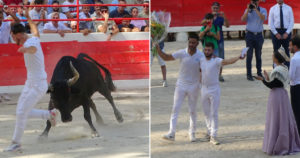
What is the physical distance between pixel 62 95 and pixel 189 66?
166 centimetres

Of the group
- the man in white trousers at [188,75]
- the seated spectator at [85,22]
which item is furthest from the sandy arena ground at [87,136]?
the seated spectator at [85,22]

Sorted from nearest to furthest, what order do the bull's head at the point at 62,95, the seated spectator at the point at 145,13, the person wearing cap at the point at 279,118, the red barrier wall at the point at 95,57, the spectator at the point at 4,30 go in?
the person wearing cap at the point at 279,118 < the bull's head at the point at 62,95 < the spectator at the point at 4,30 < the red barrier wall at the point at 95,57 < the seated spectator at the point at 145,13

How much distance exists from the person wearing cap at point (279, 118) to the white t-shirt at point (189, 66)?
77cm

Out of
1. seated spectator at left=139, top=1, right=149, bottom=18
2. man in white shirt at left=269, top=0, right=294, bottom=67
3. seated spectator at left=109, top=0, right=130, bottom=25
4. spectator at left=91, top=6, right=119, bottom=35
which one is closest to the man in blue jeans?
man in white shirt at left=269, top=0, right=294, bottom=67

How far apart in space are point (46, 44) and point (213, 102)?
472 cm

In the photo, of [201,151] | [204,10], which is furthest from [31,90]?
[204,10]

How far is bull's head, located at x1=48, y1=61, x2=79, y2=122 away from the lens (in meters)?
7.04

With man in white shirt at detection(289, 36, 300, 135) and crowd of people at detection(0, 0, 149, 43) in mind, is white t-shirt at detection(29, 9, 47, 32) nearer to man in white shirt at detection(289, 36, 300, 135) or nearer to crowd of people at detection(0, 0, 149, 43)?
crowd of people at detection(0, 0, 149, 43)

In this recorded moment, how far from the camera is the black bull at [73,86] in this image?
7.09 m

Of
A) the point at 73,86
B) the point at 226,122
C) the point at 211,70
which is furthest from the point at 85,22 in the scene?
the point at 211,70

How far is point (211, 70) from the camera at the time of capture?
6.39 m

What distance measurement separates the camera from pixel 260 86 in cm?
996

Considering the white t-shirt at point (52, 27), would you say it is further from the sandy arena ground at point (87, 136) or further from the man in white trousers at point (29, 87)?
the man in white trousers at point (29, 87)

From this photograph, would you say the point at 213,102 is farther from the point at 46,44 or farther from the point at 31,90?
the point at 46,44
